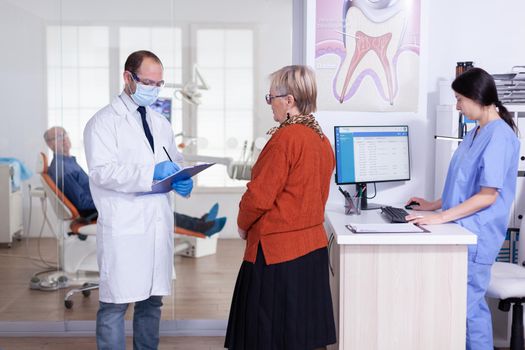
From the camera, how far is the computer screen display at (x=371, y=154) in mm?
3039

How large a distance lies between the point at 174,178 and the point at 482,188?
1.21 m

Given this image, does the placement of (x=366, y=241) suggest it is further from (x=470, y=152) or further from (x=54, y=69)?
(x=54, y=69)

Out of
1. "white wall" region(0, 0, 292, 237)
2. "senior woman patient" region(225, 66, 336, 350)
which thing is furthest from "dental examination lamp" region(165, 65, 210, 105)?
"senior woman patient" region(225, 66, 336, 350)

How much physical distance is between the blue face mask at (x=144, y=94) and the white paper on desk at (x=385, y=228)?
0.95 m

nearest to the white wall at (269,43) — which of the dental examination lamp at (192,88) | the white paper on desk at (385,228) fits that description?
the dental examination lamp at (192,88)

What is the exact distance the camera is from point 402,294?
252 cm

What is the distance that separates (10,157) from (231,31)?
135 centimetres

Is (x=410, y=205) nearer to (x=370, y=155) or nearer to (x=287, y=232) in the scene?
(x=370, y=155)

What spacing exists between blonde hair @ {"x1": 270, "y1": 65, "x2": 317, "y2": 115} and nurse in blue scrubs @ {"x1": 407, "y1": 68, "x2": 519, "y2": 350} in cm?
68

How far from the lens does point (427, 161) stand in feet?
11.0

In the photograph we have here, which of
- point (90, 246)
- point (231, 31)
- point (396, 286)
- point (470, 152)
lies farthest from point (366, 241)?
point (90, 246)

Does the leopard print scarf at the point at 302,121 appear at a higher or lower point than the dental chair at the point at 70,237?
higher

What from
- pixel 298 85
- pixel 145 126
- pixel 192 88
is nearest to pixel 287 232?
pixel 298 85

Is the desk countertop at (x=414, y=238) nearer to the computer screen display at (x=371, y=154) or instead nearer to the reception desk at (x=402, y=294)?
the reception desk at (x=402, y=294)
